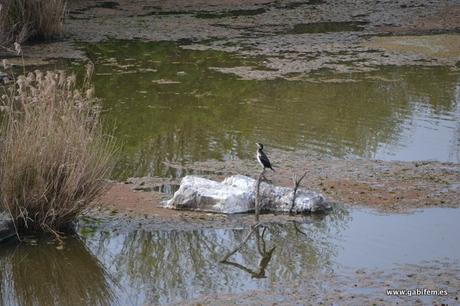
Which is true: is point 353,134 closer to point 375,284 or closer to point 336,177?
point 336,177

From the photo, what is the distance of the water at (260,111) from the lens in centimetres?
1045

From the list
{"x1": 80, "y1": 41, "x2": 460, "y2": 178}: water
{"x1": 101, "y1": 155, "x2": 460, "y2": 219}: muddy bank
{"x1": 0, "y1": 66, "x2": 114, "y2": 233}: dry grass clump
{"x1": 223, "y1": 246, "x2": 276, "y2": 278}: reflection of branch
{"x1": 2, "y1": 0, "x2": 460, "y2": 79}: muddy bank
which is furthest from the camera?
{"x1": 2, "y1": 0, "x2": 460, "y2": 79}: muddy bank

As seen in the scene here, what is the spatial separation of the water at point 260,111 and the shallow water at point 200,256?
194 centimetres

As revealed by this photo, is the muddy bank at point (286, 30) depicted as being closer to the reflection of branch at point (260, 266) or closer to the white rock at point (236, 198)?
the white rock at point (236, 198)

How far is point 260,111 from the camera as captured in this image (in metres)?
12.3

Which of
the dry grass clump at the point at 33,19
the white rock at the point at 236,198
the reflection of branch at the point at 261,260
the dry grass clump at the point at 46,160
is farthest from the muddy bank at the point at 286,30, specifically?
the dry grass clump at the point at 46,160

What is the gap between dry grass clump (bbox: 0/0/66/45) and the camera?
15742 mm

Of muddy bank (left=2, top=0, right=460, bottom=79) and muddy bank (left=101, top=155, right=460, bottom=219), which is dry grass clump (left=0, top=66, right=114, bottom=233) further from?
muddy bank (left=2, top=0, right=460, bottom=79)

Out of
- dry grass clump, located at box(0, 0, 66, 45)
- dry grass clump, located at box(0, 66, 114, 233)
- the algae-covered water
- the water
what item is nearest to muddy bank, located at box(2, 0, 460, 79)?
dry grass clump, located at box(0, 0, 66, 45)

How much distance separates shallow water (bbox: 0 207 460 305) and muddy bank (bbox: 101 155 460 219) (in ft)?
1.02

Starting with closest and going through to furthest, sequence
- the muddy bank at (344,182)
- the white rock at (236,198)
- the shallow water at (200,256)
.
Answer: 1. the shallow water at (200,256)
2. the white rock at (236,198)
3. the muddy bank at (344,182)

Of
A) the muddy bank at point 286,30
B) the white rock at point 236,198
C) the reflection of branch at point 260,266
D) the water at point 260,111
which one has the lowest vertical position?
the reflection of branch at point 260,266

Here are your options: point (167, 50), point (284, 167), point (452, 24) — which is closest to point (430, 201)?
point (284, 167)

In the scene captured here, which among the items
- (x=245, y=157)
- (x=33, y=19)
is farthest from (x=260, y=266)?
(x=33, y=19)
